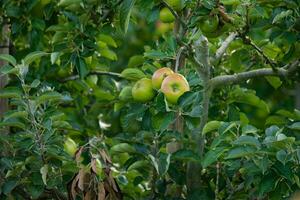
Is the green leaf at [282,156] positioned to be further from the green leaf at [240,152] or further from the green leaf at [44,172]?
the green leaf at [44,172]

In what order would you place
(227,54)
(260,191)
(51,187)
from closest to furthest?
(260,191) → (51,187) → (227,54)

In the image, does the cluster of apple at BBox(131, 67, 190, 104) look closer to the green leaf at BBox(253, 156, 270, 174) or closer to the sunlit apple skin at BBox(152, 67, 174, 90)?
the sunlit apple skin at BBox(152, 67, 174, 90)

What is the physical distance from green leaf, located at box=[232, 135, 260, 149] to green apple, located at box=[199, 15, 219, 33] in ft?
0.96

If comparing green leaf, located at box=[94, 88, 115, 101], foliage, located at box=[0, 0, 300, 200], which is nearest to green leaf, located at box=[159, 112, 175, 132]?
foliage, located at box=[0, 0, 300, 200]

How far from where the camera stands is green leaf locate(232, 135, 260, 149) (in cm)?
197

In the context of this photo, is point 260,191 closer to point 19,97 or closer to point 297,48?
point 297,48

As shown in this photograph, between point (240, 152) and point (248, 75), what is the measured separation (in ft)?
1.41

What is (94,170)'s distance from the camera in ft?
6.82

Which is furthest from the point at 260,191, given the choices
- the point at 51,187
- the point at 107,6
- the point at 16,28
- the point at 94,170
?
the point at 16,28

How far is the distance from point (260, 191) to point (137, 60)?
864 millimetres

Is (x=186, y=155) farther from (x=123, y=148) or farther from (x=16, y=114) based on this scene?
(x=16, y=114)

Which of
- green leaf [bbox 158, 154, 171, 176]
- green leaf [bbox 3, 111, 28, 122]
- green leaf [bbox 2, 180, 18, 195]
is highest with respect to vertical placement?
green leaf [bbox 3, 111, 28, 122]

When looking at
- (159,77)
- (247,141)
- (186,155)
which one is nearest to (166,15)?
(159,77)

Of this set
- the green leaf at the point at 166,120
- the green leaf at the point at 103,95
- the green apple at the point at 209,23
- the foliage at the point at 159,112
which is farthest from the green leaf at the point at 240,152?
the green leaf at the point at 103,95
